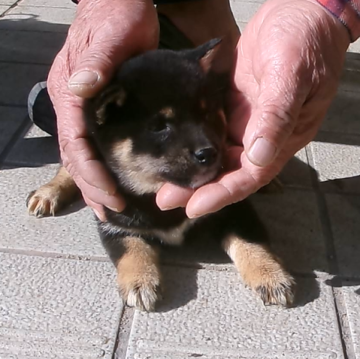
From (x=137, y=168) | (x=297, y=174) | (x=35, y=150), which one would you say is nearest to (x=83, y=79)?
(x=137, y=168)

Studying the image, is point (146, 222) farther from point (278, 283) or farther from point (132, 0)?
point (132, 0)

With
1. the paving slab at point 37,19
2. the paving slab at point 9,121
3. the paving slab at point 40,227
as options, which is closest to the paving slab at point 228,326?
the paving slab at point 40,227

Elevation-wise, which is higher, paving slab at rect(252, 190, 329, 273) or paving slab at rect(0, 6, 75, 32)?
paving slab at rect(252, 190, 329, 273)

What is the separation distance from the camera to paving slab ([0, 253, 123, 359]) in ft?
5.92

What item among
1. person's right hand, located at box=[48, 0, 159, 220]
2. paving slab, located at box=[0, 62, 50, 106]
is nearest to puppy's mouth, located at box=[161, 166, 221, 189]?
person's right hand, located at box=[48, 0, 159, 220]

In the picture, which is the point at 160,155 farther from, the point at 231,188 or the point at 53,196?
the point at 53,196

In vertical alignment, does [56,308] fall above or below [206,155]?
below

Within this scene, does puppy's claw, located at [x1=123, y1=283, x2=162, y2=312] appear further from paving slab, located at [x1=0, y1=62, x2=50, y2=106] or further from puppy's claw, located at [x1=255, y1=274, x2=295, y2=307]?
paving slab, located at [x1=0, y1=62, x2=50, y2=106]

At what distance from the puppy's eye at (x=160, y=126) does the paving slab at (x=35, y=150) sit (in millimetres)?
1145

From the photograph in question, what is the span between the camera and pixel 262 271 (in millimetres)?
2076

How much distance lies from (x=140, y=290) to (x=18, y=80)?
2384 millimetres

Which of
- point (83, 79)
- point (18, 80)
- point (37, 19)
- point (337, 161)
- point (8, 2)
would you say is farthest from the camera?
point (8, 2)

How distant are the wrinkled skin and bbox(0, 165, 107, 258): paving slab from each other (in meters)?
0.17

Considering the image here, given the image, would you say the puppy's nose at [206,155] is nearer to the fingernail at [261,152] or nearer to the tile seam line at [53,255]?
the fingernail at [261,152]
